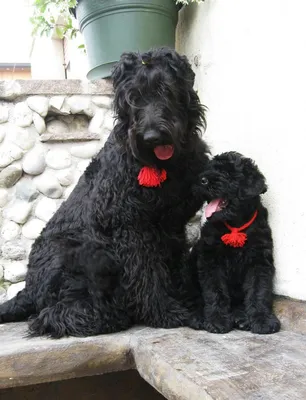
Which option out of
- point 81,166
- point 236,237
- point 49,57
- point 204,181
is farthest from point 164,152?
point 49,57

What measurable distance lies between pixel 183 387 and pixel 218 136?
1570mm

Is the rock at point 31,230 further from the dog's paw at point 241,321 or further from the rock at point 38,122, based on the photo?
the dog's paw at point 241,321

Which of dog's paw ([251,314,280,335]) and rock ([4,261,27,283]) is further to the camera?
rock ([4,261,27,283])

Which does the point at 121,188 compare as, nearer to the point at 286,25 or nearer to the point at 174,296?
the point at 174,296

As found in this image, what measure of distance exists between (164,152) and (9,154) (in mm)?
1385

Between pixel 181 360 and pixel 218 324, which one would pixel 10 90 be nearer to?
pixel 218 324

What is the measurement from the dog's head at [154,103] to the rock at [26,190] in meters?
1.17

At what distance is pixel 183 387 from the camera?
63.1 inches

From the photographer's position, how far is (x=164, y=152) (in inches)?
77.5

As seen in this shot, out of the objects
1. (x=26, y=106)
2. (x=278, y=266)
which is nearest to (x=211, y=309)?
(x=278, y=266)

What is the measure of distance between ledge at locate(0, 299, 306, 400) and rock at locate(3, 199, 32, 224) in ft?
2.72

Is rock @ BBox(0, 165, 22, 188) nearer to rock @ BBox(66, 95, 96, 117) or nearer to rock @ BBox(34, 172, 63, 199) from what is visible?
rock @ BBox(34, 172, 63, 199)

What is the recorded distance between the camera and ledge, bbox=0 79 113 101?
9.91ft

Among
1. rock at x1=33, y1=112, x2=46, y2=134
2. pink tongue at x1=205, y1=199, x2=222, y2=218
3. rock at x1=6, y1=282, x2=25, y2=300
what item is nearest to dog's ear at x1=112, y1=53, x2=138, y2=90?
pink tongue at x1=205, y1=199, x2=222, y2=218
